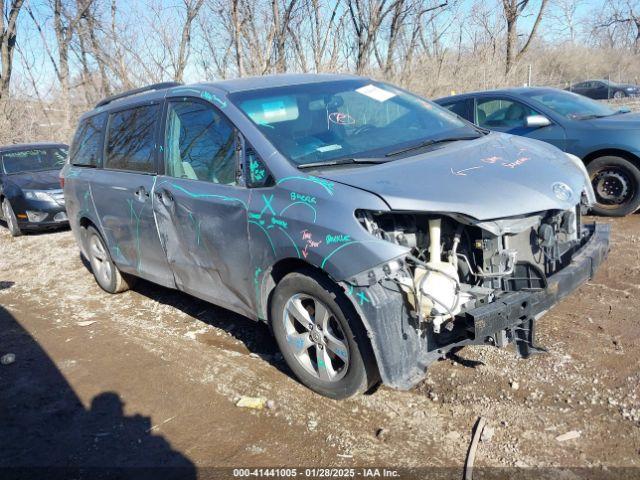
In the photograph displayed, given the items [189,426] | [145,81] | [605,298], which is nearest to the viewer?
[189,426]

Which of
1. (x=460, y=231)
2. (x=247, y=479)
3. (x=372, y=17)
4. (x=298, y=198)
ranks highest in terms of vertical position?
(x=372, y=17)

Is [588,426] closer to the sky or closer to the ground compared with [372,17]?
closer to the ground

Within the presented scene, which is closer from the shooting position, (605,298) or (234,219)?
(234,219)

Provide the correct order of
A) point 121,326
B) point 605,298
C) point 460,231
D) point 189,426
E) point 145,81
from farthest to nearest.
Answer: point 145,81
point 121,326
point 605,298
point 189,426
point 460,231

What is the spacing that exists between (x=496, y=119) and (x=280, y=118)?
486 cm

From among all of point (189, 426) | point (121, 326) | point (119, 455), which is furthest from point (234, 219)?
point (121, 326)

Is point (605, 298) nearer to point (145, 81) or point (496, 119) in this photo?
point (496, 119)

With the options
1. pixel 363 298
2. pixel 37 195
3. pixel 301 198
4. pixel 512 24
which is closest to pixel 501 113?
pixel 301 198

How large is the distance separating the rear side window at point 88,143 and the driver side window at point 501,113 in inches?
197

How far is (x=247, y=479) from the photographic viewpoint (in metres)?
2.76

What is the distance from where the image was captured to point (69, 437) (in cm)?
327

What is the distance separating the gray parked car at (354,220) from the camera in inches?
111

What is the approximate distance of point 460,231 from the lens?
2.96m

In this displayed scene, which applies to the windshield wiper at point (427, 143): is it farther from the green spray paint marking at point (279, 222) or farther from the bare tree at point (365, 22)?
the bare tree at point (365, 22)
